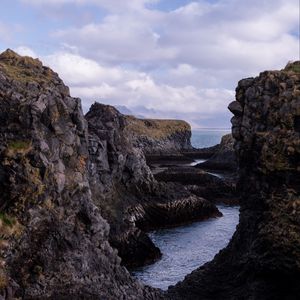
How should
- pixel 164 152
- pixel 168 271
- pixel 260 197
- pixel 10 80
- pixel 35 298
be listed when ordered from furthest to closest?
pixel 164 152, pixel 168 271, pixel 10 80, pixel 260 197, pixel 35 298

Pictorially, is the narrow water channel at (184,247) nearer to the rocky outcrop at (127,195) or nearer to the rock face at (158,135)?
the rocky outcrop at (127,195)

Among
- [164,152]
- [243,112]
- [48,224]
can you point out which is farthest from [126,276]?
[164,152]

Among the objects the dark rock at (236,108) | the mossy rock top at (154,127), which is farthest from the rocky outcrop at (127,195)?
the mossy rock top at (154,127)

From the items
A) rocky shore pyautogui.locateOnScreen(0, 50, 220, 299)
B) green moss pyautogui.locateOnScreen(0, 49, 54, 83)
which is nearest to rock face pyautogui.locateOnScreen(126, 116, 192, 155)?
green moss pyautogui.locateOnScreen(0, 49, 54, 83)

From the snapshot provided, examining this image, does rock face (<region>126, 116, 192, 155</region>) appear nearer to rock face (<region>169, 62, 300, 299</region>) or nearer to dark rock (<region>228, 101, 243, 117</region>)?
dark rock (<region>228, 101, 243, 117</region>)

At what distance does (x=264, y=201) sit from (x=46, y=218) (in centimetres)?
1306

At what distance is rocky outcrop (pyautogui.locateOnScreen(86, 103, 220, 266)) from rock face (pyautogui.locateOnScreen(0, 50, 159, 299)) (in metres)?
17.8

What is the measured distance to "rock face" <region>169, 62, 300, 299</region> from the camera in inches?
1205

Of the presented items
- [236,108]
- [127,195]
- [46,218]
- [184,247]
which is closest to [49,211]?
[46,218]

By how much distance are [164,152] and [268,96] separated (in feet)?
430

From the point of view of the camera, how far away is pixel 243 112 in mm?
37031

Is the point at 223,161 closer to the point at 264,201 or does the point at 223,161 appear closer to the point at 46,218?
the point at 264,201

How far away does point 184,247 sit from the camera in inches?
2276

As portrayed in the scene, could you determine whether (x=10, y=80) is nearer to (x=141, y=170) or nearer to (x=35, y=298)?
(x=35, y=298)
